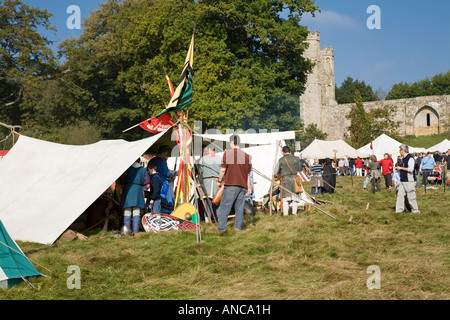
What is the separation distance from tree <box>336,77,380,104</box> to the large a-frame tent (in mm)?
77760

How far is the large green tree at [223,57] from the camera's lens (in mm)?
26047

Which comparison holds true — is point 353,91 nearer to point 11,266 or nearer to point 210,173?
point 210,173

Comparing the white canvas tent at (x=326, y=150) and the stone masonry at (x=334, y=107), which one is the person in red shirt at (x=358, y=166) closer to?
the white canvas tent at (x=326, y=150)

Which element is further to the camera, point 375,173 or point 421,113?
point 421,113

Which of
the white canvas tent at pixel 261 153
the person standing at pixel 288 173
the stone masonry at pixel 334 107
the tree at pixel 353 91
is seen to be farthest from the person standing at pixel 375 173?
the tree at pixel 353 91

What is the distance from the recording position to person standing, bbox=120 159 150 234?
8766mm

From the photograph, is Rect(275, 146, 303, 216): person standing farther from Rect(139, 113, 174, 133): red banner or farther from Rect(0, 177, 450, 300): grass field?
Rect(139, 113, 174, 133): red banner

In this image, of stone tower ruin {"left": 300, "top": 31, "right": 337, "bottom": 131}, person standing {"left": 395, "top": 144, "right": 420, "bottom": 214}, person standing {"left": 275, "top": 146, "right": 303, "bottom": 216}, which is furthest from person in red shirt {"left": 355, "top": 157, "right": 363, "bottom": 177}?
stone tower ruin {"left": 300, "top": 31, "right": 337, "bottom": 131}

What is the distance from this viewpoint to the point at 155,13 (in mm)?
30328

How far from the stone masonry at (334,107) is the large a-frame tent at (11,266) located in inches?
1943

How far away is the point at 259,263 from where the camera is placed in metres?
6.14

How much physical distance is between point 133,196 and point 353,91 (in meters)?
76.1

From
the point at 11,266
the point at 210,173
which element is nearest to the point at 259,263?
the point at 11,266

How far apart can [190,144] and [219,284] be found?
4.88 metres
